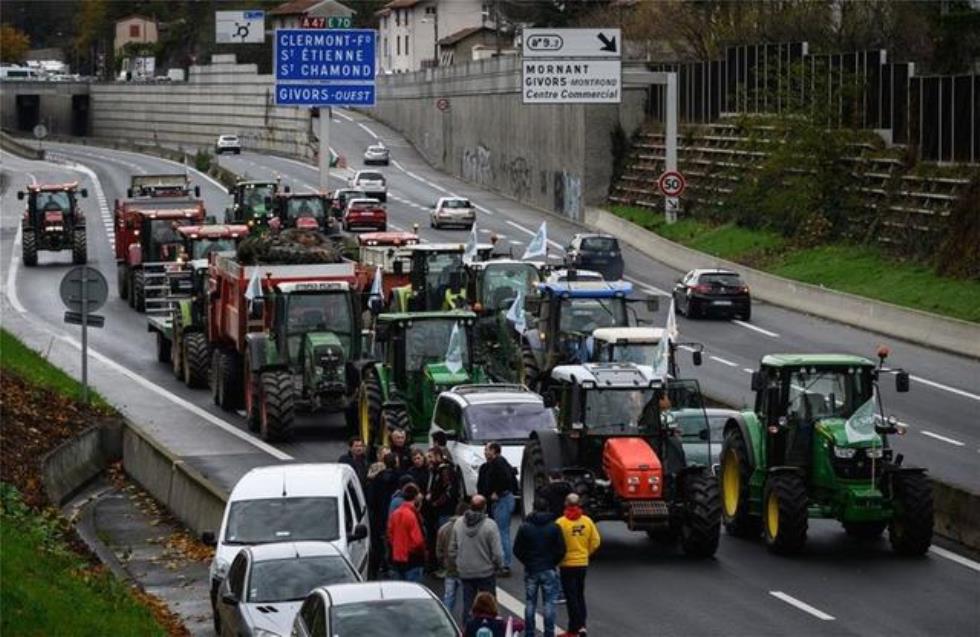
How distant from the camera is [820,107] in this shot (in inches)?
2864

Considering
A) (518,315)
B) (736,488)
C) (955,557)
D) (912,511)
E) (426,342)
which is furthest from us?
(518,315)

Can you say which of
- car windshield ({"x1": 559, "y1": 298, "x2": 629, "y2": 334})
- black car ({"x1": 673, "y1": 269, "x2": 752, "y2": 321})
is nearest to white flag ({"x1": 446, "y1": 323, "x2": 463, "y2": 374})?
car windshield ({"x1": 559, "y1": 298, "x2": 629, "y2": 334})

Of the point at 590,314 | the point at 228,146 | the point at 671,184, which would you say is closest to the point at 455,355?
the point at 590,314

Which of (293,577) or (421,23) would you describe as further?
(421,23)

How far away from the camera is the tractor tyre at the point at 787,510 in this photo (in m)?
25.2

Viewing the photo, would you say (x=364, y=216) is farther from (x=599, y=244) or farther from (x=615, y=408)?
(x=615, y=408)

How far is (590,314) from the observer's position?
3741 centimetres

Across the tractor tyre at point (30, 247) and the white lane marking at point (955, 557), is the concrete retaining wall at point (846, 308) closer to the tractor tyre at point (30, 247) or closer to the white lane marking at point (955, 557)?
the tractor tyre at point (30, 247)

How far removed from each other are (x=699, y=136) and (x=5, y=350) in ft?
147

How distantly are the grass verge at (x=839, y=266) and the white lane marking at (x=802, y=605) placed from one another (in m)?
29.4

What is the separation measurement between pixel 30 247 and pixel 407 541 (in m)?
50.4

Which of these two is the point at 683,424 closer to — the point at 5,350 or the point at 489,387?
the point at 489,387

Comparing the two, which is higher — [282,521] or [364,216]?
[364,216]

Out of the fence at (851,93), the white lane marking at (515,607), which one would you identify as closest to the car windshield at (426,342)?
the white lane marking at (515,607)
